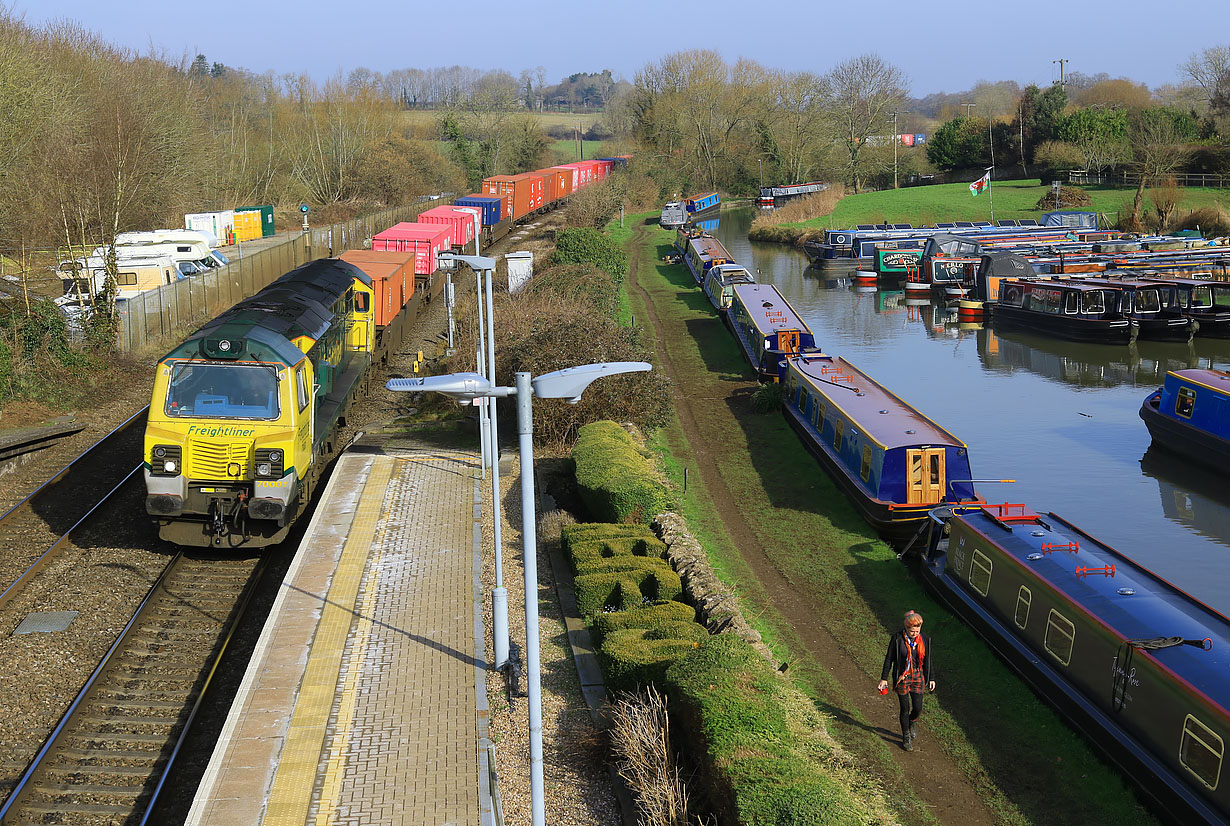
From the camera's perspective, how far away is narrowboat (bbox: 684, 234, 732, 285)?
54.5 meters

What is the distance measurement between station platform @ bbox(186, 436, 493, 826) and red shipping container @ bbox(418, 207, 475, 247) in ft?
105

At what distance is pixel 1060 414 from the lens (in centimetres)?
3306

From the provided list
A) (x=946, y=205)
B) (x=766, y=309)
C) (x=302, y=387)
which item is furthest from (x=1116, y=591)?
(x=946, y=205)

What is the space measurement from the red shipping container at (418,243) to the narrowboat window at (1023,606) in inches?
1253

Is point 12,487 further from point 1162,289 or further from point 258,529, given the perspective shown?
point 1162,289

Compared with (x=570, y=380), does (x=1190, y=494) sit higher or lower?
lower

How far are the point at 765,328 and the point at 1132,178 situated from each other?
68362 mm

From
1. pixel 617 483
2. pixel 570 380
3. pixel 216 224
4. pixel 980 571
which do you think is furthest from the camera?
pixel 216 224

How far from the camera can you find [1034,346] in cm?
4503

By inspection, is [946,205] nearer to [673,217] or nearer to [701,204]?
[701,204]

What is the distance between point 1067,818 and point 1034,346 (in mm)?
36312

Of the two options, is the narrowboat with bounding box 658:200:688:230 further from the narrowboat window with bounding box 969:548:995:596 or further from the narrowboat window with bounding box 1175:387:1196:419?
the narrowboat window with bounding box 969:548:995:596

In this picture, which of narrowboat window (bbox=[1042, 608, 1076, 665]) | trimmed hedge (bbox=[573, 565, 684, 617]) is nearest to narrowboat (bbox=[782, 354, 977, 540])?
narrowboat window (bbox=[1042, 608, 1076, 665])

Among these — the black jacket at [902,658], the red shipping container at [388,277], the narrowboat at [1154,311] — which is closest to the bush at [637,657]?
the black jacket at [902,658]
